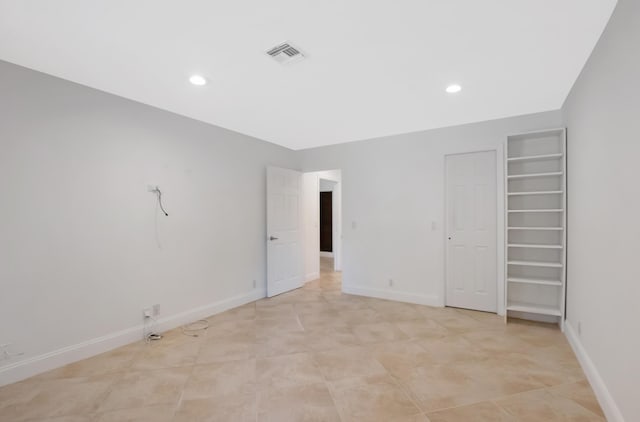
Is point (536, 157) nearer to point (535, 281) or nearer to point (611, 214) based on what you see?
point (535, 281)

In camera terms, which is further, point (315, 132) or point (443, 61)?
point (315, 132)

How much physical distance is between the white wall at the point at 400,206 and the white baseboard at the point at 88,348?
90.8 inches

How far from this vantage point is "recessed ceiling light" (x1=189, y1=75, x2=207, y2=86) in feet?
8.38

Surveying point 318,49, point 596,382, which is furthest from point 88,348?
point 596,382

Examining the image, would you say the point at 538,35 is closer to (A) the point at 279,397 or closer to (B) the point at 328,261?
(A) the point at 279,397

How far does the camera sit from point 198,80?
2.61 metres

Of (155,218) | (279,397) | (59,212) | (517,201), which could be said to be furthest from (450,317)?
(59,212)

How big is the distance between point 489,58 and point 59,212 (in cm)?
381

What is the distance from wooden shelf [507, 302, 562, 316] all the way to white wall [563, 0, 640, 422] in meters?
0.54

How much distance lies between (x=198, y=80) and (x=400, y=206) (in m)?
3.14

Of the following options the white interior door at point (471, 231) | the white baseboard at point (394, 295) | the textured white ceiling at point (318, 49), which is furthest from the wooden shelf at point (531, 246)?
the textured white ceiling at point (318, 49)

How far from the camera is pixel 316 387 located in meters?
2.24

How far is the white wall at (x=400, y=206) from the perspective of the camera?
409 centimetres

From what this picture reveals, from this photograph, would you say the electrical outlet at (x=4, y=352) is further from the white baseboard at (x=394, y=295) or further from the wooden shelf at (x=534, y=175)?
the wooden shelf at (x=534, y=175)
